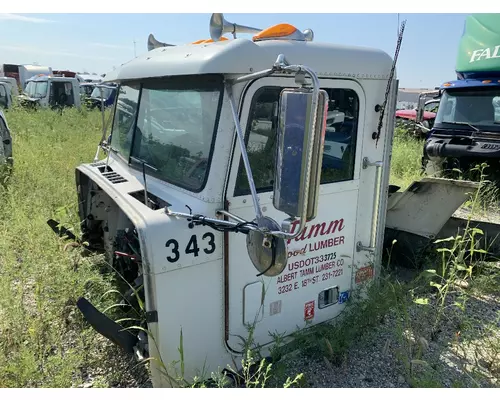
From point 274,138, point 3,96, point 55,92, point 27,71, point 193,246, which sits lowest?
point 193,246

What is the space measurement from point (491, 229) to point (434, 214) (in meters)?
0.72

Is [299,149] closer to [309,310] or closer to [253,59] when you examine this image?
[253,59]

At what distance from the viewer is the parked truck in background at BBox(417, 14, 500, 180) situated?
21.4ft

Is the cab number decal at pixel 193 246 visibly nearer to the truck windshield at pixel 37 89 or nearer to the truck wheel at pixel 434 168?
the truck wheel at pixel 434 168

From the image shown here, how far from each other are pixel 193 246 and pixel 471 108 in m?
6.39

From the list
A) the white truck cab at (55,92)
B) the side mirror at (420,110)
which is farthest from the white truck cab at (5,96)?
the side mirror at (420,110)

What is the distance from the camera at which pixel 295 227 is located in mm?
2520

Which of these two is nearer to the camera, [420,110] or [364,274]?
[364,274]

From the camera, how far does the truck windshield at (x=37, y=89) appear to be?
16.6 m

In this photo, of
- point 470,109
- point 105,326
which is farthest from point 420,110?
point 105,326

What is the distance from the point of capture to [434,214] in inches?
149

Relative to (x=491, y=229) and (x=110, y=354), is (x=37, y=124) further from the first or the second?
(x=491, y=229)

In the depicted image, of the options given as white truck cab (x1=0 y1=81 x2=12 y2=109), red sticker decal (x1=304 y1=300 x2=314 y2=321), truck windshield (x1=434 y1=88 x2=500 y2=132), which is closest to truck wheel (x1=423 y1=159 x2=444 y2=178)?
truck windshield (x1=434 y1=88 x2=500 y2=132)

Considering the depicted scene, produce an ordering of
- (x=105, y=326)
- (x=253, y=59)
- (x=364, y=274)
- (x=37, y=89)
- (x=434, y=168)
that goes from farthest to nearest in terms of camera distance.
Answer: (x=37, y=89) < (x=434, y=168) < (x=364, y=274) < (x=105, y=326) < (x=253, y=59)
